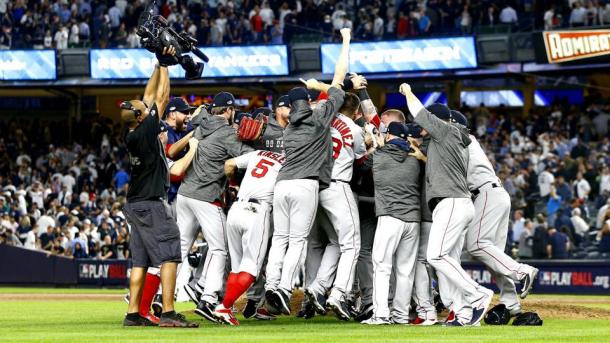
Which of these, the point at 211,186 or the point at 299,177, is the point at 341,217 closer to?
the point at 299,177

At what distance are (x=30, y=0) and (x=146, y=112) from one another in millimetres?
28122

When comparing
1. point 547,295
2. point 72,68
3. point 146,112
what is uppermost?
point 146,112

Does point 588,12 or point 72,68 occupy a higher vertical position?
point 588,12

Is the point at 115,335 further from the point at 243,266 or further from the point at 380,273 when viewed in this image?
the point at 380,273

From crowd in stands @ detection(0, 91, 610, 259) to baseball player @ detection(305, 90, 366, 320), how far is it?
1193 centimetres

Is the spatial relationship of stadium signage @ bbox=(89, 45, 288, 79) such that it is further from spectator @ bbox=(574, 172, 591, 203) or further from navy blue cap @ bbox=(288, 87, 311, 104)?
navy blue cap @ bbox=(288, 87, 311, 104)

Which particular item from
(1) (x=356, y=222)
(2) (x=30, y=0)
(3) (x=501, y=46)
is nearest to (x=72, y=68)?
(2) (x=30, y=0)

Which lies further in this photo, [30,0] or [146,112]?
[30,0]

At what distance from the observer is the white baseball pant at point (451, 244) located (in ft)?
37.4

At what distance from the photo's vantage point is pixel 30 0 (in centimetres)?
3809

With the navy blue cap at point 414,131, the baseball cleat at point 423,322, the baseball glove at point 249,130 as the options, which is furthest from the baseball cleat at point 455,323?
the baseball glove at point 249,130

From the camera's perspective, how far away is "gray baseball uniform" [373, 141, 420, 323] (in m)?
11.8

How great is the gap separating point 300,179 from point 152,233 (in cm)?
151

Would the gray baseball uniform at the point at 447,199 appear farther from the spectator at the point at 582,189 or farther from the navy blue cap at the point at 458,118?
the spectator at the point at 582,189
